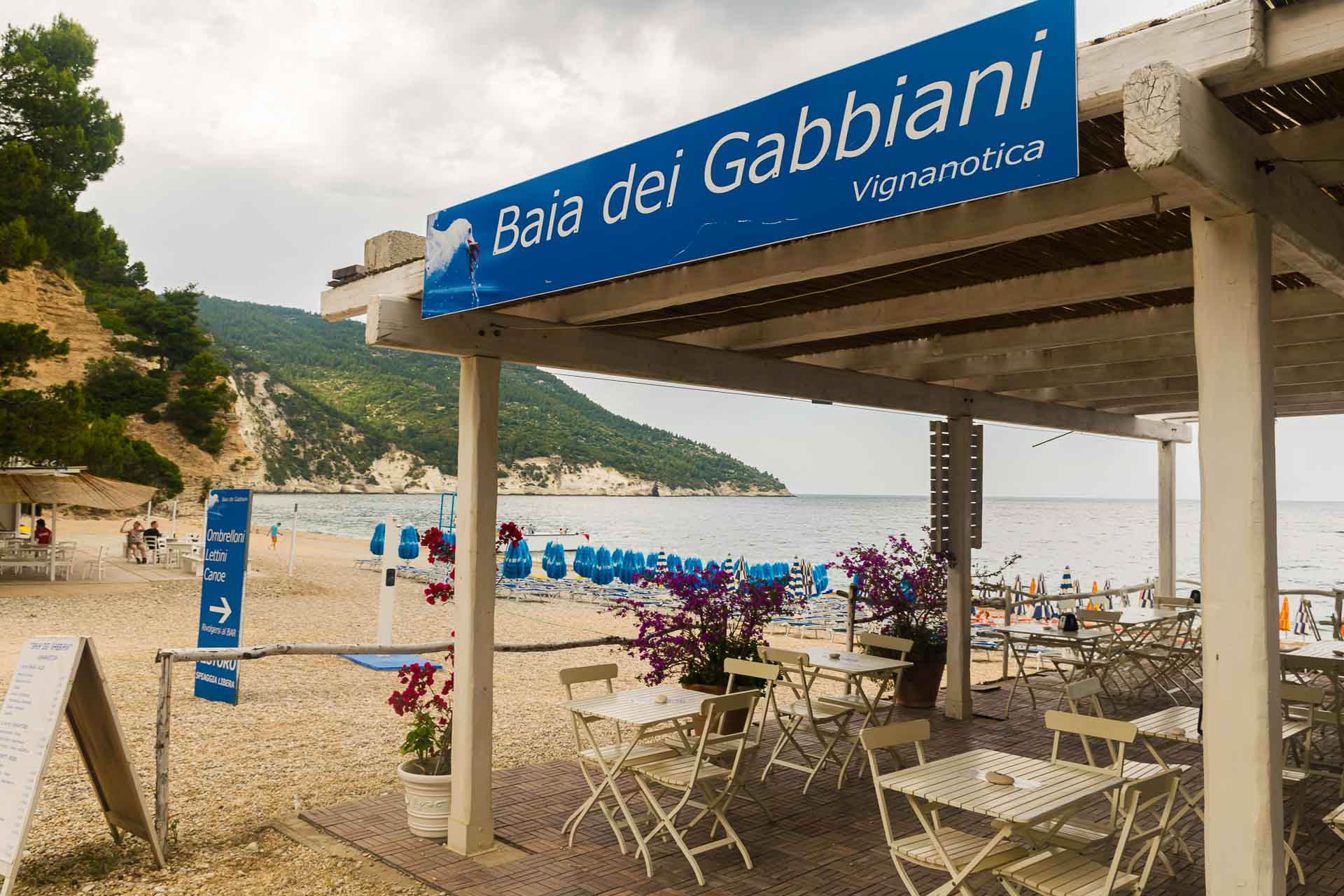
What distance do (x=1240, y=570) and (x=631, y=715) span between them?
2434 mm

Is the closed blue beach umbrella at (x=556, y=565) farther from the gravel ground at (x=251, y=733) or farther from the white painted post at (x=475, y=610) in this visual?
the white painted post at (x=475, y=610)

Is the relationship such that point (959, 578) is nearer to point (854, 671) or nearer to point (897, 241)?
point (854, 671)

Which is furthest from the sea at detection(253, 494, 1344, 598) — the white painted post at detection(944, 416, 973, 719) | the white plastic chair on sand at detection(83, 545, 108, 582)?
the white painted post at detection(944, 416, 973, 719)

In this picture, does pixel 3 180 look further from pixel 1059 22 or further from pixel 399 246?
pixel 1059 22

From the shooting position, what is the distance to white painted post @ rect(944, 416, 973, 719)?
635 cm

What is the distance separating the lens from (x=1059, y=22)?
6.42ft

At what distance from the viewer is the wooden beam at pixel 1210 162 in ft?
5.93

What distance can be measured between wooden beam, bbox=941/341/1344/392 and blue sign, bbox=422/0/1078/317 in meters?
3.37

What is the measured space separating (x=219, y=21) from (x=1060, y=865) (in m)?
83.7

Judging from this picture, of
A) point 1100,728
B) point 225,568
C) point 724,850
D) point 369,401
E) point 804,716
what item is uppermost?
point 369,401

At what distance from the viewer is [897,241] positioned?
276cm

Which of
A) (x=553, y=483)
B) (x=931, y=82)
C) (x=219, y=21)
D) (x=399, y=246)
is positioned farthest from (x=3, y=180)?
(x=219, y=21)

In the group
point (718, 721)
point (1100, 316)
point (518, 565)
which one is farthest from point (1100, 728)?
point (518, 565)

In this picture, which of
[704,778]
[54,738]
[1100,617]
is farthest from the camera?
[1100,617]
